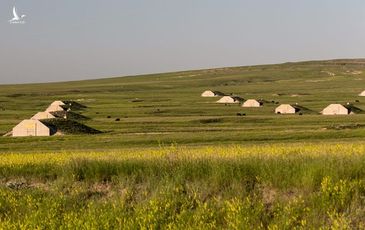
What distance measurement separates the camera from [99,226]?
11.0 m

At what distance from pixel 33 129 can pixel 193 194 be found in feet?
180

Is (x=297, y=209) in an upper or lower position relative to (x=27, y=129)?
upper

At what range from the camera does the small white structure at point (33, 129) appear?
210 ft

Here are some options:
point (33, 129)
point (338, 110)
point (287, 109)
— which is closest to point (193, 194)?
point (33, 129)

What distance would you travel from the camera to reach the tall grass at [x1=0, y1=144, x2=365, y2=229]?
11023 millimetres

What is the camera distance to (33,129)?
6450 centimetres

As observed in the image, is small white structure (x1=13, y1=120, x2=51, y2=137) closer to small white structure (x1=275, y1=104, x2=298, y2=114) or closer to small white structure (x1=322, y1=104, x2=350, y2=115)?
small white structure (x1=275, y1=104, x2=298, y2=114)

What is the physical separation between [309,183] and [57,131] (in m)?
55.1

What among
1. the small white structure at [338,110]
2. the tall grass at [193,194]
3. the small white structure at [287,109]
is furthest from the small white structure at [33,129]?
the small white structure at [338,110]

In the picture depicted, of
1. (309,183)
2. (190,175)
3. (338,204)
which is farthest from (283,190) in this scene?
(190,175)

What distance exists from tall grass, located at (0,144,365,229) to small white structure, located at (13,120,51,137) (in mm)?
50196

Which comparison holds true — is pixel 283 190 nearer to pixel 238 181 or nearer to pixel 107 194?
pixel 238 181

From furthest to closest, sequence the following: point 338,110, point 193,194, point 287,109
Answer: point 287,109 < point 338,110 < point 193,194

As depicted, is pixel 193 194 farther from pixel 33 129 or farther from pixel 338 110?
pixel 338 110
